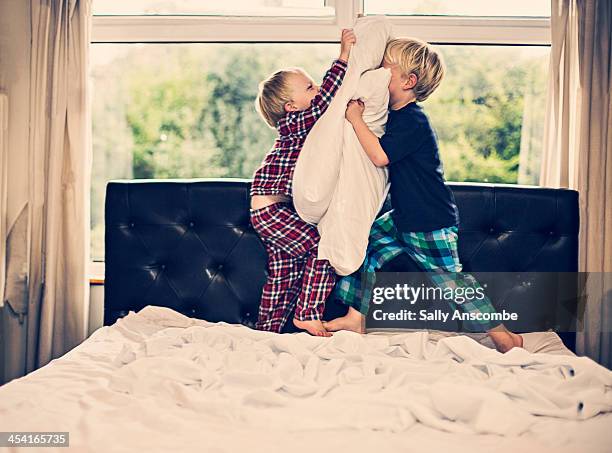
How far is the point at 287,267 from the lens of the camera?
235 cm

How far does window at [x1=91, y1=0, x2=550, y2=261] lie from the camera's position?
9.05 ft

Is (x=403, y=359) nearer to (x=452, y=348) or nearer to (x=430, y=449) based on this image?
(x=452, y=348)

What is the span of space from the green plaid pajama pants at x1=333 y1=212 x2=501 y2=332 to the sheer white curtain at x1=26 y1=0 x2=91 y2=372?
1.00 m

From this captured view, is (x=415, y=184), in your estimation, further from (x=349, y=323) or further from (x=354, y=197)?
(x=349, y=323)

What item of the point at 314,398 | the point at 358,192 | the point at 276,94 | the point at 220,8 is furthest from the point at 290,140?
the point at 314,398

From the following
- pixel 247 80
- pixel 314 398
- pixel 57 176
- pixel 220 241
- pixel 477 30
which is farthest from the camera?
pixel 247 80

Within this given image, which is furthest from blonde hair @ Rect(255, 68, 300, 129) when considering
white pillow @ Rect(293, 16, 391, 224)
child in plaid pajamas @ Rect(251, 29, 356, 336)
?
white pillow @ Rect(293, 16, 391, 224)

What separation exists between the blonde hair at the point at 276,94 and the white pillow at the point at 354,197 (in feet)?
0.78

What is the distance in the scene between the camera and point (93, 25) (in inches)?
110

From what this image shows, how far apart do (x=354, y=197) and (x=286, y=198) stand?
0.89ft

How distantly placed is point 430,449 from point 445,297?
98cm

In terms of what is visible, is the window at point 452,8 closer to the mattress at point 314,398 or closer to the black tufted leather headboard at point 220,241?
the black tufted leather headboard at point 220,241

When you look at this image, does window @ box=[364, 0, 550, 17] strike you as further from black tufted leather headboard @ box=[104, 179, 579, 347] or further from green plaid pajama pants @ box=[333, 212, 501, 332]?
green plaid pajama pants @ box=[333, 212, 501, 332]

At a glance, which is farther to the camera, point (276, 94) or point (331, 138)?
point (276, 94)
